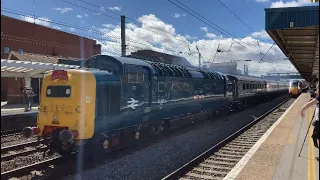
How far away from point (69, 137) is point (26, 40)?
119 feet

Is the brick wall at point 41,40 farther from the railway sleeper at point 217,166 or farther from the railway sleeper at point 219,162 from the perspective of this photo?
the railway sleeper at point 217,166

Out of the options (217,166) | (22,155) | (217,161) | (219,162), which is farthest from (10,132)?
(217,166)

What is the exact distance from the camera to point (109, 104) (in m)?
9.88

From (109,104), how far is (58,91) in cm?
160

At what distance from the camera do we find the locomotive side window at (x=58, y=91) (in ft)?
A: 29.6

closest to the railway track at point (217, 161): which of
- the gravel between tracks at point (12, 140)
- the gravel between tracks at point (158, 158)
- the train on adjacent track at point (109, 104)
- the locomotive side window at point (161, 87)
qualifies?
the gravel between tracks at point (158, 158)

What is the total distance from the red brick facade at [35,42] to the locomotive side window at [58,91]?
75.1ft

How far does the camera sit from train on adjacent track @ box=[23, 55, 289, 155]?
891cm

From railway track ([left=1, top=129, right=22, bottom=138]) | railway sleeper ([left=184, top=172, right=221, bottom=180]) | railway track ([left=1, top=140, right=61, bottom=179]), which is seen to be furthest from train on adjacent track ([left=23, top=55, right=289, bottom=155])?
railway track ([left=1, top=129, right=22, bottom=138])

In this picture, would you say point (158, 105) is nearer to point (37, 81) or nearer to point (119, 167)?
point (119, 167)

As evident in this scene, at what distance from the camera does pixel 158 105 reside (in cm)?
1268

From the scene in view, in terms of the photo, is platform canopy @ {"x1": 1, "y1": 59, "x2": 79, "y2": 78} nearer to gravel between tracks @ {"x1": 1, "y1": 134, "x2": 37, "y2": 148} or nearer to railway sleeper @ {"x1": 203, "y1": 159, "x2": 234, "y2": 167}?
gravel between tracks @ {"x1": 1, "y1": 134, "x2": 37, "y2": 148}

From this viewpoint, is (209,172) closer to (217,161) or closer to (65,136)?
(217,161)

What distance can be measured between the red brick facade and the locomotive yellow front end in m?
23.0
